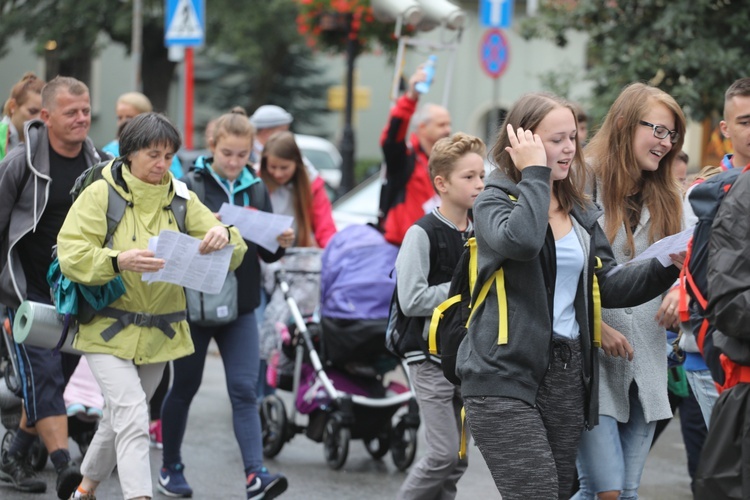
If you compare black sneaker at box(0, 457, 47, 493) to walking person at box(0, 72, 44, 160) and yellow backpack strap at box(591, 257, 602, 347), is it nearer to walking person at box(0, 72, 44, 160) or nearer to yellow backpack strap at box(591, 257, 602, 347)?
walking person at box(0, 72, 44, 160)

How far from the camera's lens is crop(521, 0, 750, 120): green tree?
962 cm

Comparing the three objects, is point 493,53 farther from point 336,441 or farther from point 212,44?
point 212,44

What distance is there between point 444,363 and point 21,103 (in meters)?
3.88

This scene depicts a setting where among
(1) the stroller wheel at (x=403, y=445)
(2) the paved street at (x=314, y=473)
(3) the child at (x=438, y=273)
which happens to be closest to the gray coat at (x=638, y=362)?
(3) the child at (x=438, y=273)

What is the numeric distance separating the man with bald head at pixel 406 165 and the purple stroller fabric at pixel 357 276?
0.53ft

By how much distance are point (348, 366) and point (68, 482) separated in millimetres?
2014

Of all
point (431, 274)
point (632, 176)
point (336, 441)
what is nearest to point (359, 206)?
point (336, 441)

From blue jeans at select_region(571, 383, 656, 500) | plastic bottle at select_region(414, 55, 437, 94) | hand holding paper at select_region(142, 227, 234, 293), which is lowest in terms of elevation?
blue jeans at select_region(571, 383, 656, 500)

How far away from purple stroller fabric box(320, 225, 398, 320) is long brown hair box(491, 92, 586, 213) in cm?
276

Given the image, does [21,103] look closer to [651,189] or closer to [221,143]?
[221,143]

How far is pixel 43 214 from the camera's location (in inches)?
241

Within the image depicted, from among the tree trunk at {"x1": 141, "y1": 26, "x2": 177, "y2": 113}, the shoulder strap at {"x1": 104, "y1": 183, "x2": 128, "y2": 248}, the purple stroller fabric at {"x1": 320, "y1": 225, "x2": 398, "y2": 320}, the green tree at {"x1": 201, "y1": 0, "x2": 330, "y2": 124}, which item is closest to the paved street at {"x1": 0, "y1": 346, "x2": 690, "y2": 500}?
the purple stroller fabric at {"x1": 320, "y1": 225, "x2": 398, "y2": 320}

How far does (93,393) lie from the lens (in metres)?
7.03

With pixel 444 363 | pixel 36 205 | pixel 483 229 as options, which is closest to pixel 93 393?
pixel 36 205
